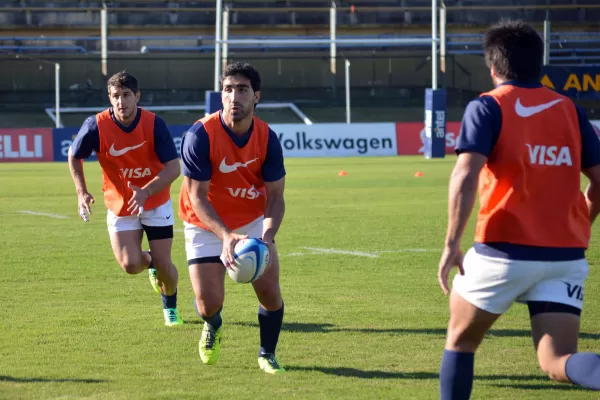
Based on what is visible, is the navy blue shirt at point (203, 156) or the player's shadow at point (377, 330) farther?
the player's shadow at point (377, 330)

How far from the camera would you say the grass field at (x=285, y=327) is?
20.7ft

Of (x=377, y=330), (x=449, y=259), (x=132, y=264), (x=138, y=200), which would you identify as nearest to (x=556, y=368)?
(x=449, y=259)

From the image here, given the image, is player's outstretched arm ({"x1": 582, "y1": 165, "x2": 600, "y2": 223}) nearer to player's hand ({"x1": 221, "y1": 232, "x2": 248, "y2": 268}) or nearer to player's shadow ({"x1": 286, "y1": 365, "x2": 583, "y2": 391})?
player's shadow ({"x1": 286, "y1": 365, "x2": 583, "y2": 391})

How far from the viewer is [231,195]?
6.75 m

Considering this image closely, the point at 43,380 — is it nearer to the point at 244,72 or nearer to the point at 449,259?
the point at 244,72

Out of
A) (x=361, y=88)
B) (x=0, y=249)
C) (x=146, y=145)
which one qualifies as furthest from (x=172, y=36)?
(x=146, y=145)

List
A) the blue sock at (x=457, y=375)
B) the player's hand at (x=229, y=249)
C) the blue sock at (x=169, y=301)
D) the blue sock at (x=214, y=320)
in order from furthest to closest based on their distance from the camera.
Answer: the blue sock at (x=169, y=301) < the blue sock at (x=214, y=320) < the player's hand at (x=229, y=249) < the blue sock at (x=457, y=375)

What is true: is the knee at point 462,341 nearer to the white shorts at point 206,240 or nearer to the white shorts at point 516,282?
the white shorts at point 516,282

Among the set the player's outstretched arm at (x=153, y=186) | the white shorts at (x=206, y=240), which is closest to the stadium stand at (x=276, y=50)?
the player's outstretched arm at (x=153, y=186)

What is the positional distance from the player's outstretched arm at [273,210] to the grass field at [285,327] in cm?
92

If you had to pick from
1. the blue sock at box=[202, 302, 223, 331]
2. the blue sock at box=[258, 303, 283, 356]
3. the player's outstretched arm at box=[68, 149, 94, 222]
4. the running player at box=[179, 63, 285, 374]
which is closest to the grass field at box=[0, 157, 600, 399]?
the blue sock at box=[258, 303, 283, 356]

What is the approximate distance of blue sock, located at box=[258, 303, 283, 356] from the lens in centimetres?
677

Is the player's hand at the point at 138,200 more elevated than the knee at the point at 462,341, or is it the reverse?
the player's hand at the point at 138,200

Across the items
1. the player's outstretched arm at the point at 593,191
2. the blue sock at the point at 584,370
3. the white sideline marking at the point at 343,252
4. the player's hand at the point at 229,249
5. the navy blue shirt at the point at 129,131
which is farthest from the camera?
the white sideline marking at the point at 343,252
